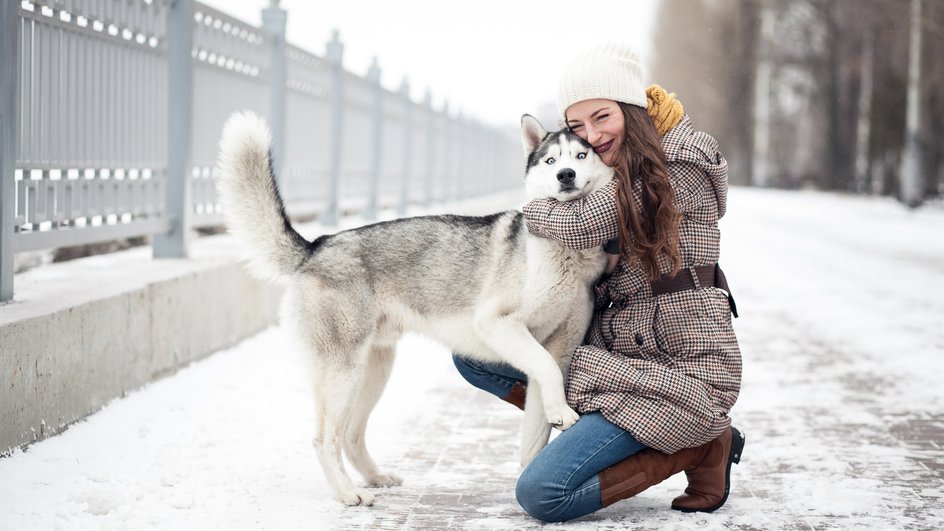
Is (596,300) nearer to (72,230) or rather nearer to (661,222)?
(661,222)

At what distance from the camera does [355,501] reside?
4160 mm

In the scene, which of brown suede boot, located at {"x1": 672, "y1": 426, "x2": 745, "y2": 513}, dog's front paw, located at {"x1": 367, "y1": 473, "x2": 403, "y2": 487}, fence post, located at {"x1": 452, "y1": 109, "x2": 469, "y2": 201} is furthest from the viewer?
fence post, located at {"x1": 452, "y1": 109, "x2": 469, "y2": 201}

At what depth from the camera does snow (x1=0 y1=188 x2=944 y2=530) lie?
3992 mm

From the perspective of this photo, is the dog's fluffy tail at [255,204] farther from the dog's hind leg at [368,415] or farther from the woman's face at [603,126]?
the woman's face at [603,126]

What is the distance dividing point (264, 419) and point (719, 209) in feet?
8.12

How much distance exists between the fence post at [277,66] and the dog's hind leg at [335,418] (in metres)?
5.47

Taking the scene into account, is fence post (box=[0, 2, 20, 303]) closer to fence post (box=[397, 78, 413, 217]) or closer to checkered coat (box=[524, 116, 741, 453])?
checkered coat (box=[524, 116, 741, 453])

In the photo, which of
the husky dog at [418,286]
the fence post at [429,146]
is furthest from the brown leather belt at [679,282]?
the fence post at [429,146]

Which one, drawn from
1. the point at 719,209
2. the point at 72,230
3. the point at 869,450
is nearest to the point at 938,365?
the point at 869,450

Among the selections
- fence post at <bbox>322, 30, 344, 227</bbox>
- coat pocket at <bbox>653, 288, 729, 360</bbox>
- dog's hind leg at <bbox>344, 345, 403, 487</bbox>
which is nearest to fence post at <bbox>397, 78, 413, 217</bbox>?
fence post at <bbox>322, 30, 344, 227</bbox>

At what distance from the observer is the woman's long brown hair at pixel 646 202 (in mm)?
4020

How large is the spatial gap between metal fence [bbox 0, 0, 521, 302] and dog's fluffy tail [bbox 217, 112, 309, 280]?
115 cm

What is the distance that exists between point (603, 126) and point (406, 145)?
13451 mm

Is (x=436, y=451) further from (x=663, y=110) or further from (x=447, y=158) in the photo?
(x=447, y=158)
